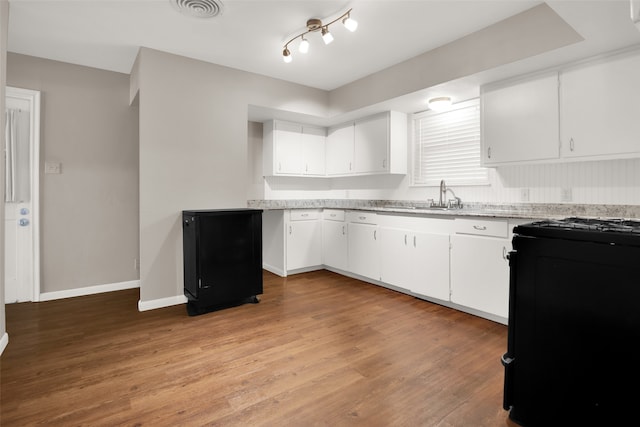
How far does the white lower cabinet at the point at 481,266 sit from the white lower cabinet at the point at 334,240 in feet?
5.11

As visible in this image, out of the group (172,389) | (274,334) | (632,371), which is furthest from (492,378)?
(172,389)

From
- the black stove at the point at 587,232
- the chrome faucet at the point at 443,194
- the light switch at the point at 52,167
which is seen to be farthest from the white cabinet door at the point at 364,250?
the light switch at the point at 52,167

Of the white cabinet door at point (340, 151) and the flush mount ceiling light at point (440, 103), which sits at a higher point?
the flush mount ceiling light at point (440, 103)

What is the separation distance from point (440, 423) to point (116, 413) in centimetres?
159

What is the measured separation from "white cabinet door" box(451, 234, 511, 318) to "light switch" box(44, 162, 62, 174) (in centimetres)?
412

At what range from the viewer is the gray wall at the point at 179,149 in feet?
10.4

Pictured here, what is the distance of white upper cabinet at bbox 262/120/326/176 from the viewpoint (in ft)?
Answer: 15.0

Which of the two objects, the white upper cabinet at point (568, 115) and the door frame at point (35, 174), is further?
the door frame at point (35, 174)

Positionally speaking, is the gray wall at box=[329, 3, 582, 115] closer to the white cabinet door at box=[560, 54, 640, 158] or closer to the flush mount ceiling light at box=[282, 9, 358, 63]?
the white cabinet door at box=[560, 54, 640, 158]

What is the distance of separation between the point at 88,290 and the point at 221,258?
1817 mm

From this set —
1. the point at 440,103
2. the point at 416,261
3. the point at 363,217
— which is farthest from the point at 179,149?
the point at 440,103

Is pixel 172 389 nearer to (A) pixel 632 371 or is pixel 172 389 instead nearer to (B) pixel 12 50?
(A) pixel 632 371

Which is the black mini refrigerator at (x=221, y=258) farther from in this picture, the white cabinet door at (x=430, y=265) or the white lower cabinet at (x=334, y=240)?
the white cabinet door at (x=430, y=265)

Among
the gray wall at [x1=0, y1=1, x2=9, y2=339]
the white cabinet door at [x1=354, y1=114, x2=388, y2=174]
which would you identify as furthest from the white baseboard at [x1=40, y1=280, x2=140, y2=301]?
the white cabinet door at [x1=354, y1=114, x2=388, y2=174]
